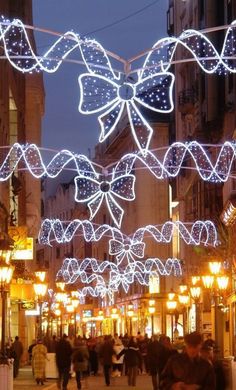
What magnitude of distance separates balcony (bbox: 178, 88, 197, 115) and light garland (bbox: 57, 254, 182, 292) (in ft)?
33.5

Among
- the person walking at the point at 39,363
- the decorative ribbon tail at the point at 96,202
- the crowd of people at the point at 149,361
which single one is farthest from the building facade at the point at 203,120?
the person walking at the point at 39,363

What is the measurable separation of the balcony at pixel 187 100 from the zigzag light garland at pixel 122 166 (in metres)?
2.85

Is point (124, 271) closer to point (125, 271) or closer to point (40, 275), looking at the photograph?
point (125, 271)

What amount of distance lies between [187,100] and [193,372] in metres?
64.6

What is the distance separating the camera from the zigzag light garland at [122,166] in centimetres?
3528

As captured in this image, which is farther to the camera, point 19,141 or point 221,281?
point 19,141

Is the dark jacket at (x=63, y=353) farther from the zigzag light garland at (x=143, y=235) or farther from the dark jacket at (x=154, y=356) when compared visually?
Result: the zigzag light garland at (x=143, y=235)

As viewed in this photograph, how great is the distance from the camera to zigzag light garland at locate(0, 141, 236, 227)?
35.3 m

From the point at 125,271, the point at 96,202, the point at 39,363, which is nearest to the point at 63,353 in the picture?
the point at 39,363

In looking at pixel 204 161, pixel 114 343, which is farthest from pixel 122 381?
pixel 204 161

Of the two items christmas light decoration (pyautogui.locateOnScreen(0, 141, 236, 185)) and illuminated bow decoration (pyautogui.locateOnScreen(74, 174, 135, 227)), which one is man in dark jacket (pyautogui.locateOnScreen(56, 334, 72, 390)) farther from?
illuminated bow decoration (pyautogui.locateOnScreen(74, 174, 135, 227))

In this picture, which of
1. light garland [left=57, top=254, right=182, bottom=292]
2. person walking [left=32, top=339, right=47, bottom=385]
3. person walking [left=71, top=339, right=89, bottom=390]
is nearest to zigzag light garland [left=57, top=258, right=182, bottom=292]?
light garland [left=57, top=254, right=182, bottom=292]

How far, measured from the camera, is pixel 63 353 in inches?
1315

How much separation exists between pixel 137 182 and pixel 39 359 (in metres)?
57.8
